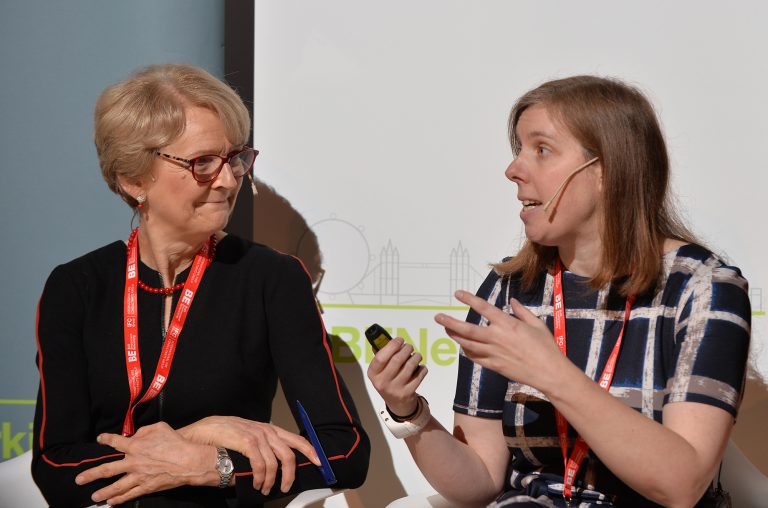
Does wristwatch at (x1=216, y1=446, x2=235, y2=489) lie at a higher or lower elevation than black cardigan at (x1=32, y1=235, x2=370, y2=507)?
lower

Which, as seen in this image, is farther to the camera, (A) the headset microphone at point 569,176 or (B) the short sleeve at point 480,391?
(B) the short sleeve at point 480,391

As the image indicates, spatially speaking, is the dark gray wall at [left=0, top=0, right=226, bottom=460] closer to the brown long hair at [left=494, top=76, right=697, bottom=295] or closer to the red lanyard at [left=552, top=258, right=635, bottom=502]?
the brown long hair at [left=494, top=76, right=697, bottom=295]

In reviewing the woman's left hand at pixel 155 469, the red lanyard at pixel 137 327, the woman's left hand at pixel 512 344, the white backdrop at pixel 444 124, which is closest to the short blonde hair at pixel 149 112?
the red lanyard at pixel 137 327

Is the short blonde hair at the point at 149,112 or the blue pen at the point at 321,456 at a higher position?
the short blonde hair at the point at 149,112

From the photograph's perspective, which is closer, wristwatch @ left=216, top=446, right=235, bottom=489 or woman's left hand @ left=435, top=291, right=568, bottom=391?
woman's left hand @ left=435, top=291, right=568, bottom=391

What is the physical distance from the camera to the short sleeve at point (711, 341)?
1.76 m

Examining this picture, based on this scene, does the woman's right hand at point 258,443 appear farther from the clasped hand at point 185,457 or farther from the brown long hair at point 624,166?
the brown long hair at point 624,166

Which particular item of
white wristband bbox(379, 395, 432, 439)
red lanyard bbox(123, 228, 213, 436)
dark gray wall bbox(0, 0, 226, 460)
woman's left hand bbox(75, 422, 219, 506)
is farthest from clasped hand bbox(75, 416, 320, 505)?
dark gray wall bbox(0, 0, 226, 460)

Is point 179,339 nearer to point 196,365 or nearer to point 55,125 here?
point 196,365

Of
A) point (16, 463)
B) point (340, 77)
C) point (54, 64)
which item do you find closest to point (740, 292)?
point (340, 77)

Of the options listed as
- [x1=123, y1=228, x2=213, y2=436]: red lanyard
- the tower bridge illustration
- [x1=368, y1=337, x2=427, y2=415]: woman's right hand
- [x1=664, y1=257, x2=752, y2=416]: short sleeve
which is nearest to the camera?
[x1=664, y1=257, x2=752, y2=416]: short sleeve

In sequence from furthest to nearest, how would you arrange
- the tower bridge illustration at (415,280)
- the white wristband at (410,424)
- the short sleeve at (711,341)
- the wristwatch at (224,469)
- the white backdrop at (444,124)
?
the tower bridge illustration at (415,280) < the white backdrop at (444,124) < the wristwatch at (224,469) < the white wristband at (410,424) < the short sleeve at (711,341)

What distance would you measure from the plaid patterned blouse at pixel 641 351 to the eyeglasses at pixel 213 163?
0.78 meters

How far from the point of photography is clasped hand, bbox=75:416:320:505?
6.90ft
